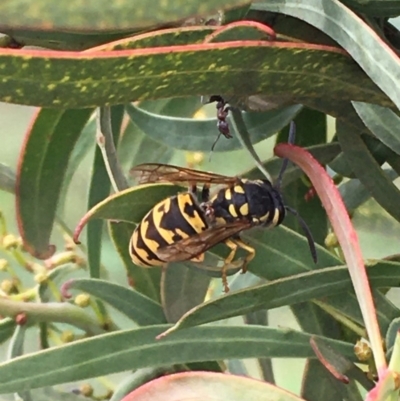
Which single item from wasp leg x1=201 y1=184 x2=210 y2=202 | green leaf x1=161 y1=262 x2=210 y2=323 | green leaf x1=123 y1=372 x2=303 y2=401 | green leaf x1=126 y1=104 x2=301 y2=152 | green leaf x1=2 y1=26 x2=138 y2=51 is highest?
green leaf x1=2 y1=26 x2=138 y2=51

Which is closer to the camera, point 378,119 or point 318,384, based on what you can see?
point 378,119

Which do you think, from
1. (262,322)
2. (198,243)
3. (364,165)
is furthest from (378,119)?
(262,322)

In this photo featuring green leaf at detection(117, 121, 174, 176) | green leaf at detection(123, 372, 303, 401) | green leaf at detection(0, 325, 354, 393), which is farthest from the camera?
green leaf at detection(117, 121, 174, 176)

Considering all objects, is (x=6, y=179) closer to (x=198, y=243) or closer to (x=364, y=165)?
(x=198, y=243)

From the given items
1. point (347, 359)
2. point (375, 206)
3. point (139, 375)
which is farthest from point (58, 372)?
point (375, 206)

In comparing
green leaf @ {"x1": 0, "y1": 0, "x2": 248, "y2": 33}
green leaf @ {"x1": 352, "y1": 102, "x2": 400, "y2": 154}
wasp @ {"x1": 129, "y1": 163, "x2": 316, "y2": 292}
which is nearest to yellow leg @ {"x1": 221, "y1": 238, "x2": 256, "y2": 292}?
wasp @ {"x1": 129, "y1": 163, "x2": 316, "y2": 292}

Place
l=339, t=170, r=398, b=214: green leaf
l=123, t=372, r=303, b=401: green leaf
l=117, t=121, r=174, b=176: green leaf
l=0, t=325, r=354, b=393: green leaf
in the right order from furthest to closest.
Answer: l=117, t=121, r=174, b=176: green leaf < l=339, t=170, r=398, b=214: green leaf < l=0, t=325, r=354, b=393: green leaf < l=123, t=372, r=303, b=401: green leaf

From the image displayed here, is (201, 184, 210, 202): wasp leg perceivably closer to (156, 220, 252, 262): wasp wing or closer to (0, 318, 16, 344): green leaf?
(156, 220, 252, 262): wasp wing
